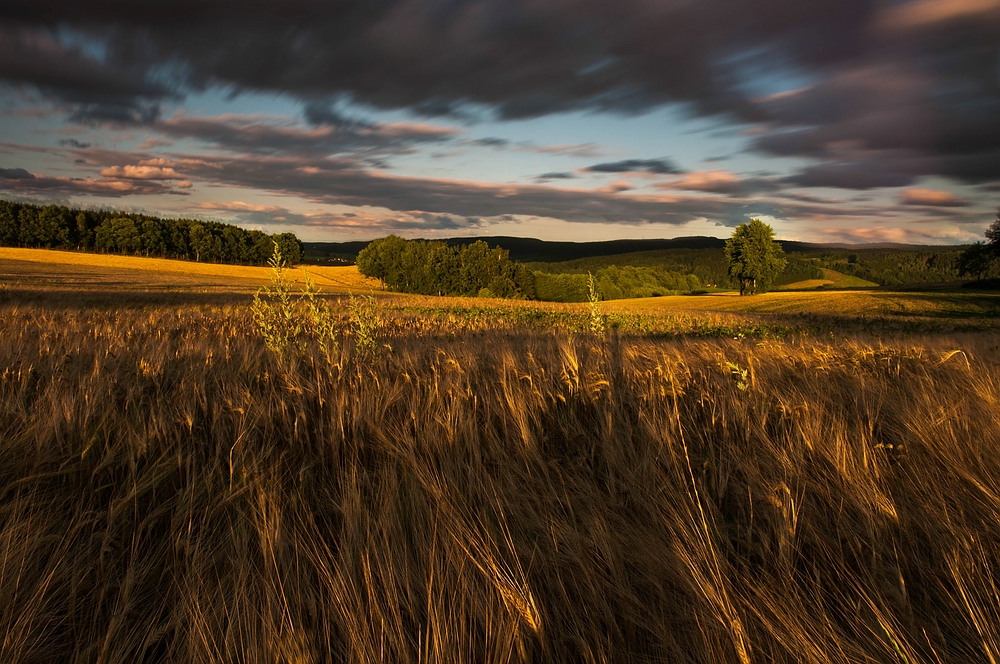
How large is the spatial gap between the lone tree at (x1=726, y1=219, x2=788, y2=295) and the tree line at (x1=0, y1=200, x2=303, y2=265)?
8256cm

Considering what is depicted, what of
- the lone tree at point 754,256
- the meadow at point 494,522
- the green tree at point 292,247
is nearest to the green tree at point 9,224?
the green tree at point 292,247

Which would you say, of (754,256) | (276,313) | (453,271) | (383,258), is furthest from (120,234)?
(276,313)

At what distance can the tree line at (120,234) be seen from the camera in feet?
357

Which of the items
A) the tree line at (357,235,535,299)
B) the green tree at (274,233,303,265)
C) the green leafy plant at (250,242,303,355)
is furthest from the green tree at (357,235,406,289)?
the green leafy plant at (250,242,303,355)

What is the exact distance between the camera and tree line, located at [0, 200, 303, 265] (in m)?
109

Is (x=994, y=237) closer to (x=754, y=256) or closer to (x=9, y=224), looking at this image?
(x=754, y=256)

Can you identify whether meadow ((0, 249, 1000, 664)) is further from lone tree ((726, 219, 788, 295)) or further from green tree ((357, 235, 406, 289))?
green tree ((357, 235, 406, 289))

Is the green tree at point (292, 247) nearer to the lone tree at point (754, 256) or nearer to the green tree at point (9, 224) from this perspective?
the green tree at point (9, 224)

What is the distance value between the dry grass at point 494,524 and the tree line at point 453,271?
82.8 m

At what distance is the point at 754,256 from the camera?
76562mm

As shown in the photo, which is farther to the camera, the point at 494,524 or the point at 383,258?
the point at 383,258

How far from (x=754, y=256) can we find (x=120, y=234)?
126m

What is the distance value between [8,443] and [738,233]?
88.0 meters

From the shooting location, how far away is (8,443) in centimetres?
192
